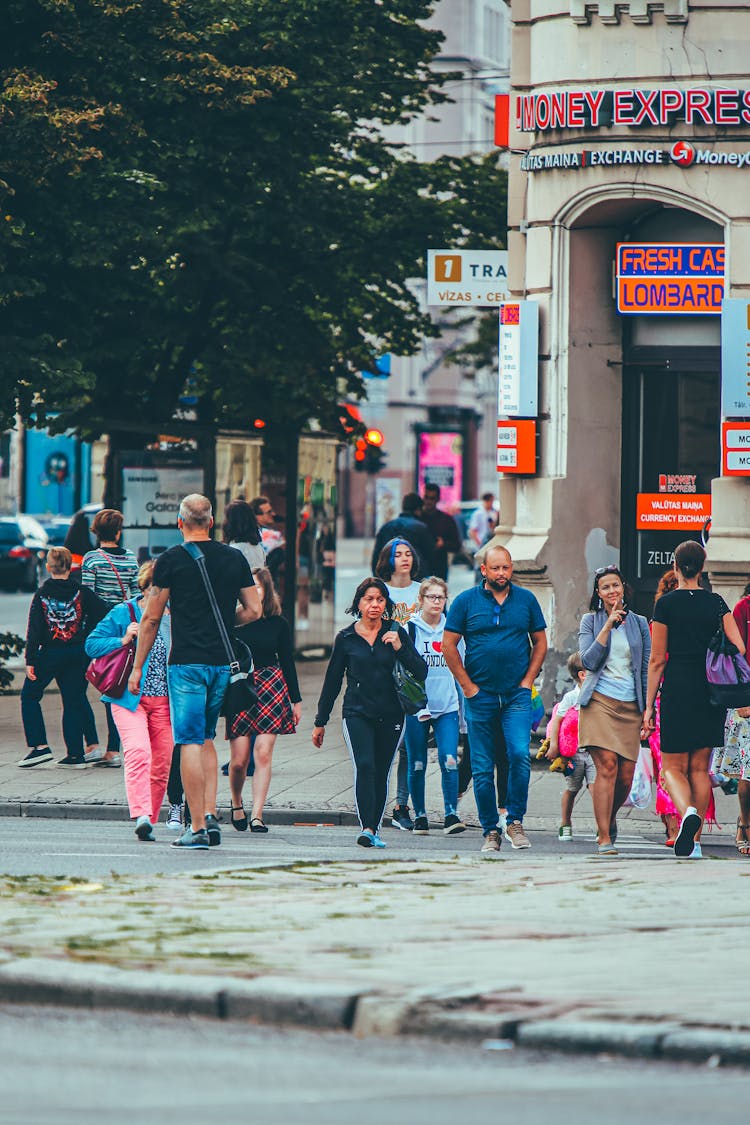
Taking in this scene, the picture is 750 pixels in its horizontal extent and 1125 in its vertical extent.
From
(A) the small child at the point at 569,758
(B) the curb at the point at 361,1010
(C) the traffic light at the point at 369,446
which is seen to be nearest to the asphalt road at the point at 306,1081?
(B) the curb at the point at 361,1010

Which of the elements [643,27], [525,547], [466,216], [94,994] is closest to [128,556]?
[525,547]

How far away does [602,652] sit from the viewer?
38.6ft

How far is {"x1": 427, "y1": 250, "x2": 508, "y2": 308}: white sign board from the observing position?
1775 centimetres

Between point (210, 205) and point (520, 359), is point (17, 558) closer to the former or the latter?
point (210, 205)

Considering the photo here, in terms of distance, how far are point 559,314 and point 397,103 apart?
8.20 metres

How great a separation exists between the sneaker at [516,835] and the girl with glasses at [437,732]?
3.29ft

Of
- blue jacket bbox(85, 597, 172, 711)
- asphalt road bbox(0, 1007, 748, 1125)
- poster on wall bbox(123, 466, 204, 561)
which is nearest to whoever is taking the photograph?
asphalt road bbox(0, 1007, 748, 1125)

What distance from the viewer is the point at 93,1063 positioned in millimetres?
6277

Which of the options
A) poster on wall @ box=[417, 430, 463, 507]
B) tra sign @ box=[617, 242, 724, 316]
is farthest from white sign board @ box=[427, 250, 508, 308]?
poster on wall @ box=[417, 430, 463, 507]

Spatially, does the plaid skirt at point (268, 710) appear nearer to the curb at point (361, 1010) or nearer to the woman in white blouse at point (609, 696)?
the woman in white blouse at point (609, 696)

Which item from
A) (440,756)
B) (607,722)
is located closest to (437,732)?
(440,756)

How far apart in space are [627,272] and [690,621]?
5786mm

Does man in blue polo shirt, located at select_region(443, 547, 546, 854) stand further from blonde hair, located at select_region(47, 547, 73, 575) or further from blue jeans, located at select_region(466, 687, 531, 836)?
blonde hair, located at select_region(47, 547, 73, 575)

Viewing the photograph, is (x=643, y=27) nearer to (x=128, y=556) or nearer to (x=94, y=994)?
(x=128, y=556)
